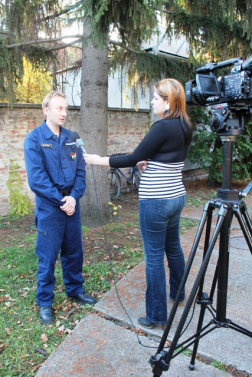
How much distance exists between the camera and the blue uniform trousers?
2982 mm

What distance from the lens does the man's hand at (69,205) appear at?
2979mm

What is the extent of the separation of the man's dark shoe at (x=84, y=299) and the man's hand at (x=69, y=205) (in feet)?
3.02

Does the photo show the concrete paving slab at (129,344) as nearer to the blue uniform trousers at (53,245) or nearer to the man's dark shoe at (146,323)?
the man's dark shoe at (146,323)

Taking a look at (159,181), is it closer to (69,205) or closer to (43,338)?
(69,205)

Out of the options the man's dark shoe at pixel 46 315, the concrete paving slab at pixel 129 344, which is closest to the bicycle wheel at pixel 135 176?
the concrete paving slab at pixel 129 344

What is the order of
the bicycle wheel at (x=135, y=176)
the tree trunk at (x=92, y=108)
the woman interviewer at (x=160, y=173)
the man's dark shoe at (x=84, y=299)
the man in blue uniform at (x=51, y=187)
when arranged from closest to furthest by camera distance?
the woman interviewer at (x=160, y=173) < the man in blue uniform at (x=51, y=187) < the man's dark shoe at (x=84, y=299) < the tree trunk at (x=92, y=108) < the bicycle wheel at (x=135, y=176)

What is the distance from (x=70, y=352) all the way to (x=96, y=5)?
12.2ft

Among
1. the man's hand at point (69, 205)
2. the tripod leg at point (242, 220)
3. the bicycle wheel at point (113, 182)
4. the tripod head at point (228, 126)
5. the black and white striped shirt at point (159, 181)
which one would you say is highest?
the tripod head at point (228, 126)

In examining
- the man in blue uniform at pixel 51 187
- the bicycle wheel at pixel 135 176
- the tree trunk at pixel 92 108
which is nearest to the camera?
the man in blue uniform at pixel 51 187

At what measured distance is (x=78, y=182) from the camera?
126 inches

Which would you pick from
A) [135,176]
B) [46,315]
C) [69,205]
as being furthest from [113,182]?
[46,315]

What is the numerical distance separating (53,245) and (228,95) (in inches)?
78.7

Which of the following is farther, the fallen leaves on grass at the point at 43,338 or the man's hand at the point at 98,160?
the fallen leaves on grass at the point at 43,338

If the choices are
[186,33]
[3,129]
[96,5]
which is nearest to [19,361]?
[96,5]
